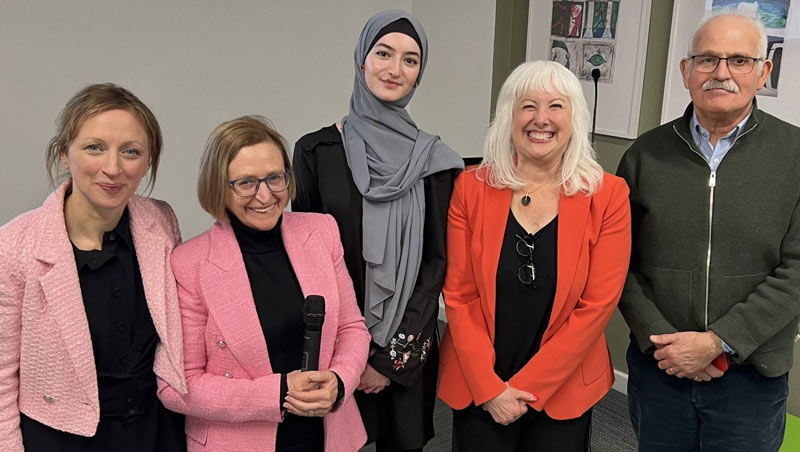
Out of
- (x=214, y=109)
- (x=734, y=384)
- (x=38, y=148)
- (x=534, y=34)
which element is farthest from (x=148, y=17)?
(x=734, y=384)

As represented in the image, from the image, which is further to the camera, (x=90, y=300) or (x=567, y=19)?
(x=567, y=19)

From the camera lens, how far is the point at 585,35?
344 cm

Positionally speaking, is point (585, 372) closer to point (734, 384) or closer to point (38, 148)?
point (734, 384)

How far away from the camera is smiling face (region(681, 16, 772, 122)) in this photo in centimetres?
185

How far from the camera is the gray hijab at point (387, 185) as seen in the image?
1.97 m

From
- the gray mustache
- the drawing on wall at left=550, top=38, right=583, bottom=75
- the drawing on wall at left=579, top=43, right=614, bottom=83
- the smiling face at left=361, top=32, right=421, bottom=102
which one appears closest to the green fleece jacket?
the gray mustache

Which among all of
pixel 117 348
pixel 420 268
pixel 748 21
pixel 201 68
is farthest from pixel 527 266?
pixel 201 68

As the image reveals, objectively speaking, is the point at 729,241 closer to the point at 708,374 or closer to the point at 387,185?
the point at 708,374

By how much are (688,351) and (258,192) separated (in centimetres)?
124

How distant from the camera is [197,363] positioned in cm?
168

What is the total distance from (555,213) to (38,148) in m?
2.19

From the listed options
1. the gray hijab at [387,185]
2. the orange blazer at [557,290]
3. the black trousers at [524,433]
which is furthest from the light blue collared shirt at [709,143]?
the gray hijab at [387,185]

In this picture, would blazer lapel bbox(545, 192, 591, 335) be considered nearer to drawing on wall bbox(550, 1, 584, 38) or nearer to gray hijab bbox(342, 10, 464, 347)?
gray hijab bbox(342, 10, 464, 347)

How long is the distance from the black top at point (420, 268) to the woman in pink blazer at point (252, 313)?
0.21 meters
